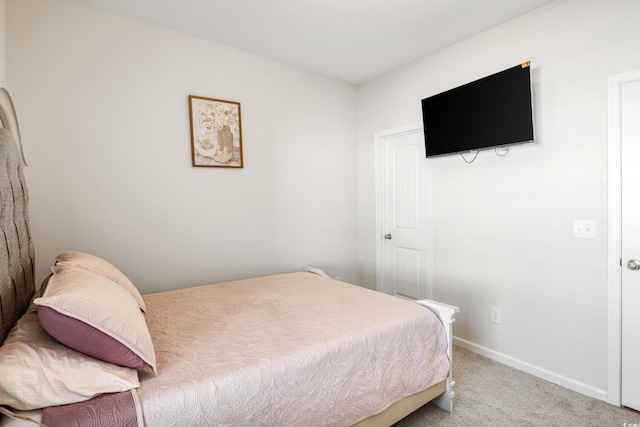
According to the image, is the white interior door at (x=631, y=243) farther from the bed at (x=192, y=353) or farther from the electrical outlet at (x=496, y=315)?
A: the bed at (x=192, y=353)

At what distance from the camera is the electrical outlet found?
256cm

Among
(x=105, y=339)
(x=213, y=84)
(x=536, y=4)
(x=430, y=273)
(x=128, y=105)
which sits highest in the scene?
(x=536, y=4)

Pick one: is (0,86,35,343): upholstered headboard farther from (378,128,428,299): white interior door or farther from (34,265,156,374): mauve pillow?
(378,128,428,299): white interior door

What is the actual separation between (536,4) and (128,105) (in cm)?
296

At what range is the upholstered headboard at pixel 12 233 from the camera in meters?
1.17

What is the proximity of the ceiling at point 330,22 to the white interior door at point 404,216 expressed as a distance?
0.85 meters

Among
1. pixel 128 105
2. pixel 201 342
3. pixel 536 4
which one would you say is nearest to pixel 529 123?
pixel 536 4

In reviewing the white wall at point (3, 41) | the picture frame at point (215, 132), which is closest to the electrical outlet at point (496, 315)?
the picture frame at point (215, 132)

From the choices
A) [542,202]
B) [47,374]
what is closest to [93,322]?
[47,374]

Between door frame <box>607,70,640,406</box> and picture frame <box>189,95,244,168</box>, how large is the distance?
266 cm

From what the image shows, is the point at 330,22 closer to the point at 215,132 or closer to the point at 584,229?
the point at 215,132

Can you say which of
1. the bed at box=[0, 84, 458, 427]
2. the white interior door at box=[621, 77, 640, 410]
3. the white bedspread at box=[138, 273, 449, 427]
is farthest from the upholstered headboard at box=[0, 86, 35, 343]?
the white interior door at box=[621, 77, 640, 410]

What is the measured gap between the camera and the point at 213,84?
2.75 m

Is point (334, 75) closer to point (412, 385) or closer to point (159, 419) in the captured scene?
point (412, 385)
